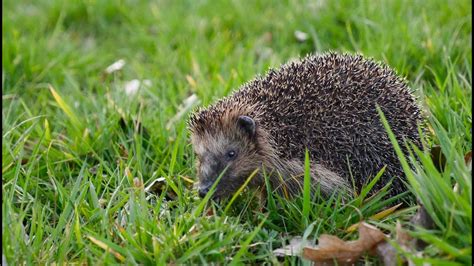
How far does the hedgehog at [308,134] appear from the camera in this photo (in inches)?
176

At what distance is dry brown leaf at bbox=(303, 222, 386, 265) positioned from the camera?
3.56 meters

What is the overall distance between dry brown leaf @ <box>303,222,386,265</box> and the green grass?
11cm

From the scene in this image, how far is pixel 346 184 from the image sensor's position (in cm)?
438

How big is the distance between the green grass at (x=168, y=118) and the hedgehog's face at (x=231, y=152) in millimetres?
164

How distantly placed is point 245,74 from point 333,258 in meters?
2.89

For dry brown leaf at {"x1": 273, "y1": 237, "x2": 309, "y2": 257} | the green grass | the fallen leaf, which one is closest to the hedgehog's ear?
the green grass

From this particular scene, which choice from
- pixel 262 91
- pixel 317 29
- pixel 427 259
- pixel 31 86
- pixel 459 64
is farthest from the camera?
pixel 317 29

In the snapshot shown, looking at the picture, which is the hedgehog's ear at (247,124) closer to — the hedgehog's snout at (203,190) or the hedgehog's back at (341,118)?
the hedgehog's back at (341,118)

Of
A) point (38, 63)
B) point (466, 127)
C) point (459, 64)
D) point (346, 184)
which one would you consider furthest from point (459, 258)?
point (38, 63)

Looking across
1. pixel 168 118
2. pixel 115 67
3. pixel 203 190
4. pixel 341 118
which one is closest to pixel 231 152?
pixel 203 190

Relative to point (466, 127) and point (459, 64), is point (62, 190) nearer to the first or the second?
point (466, 127)

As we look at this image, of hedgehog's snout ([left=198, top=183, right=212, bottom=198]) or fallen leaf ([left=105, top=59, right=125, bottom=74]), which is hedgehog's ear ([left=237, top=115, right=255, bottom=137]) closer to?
hedgehog's snout ([left=198, top=183, right=212, bottom=198])

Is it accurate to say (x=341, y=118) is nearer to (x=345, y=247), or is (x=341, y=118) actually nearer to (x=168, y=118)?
Result: (x=345, y=247)

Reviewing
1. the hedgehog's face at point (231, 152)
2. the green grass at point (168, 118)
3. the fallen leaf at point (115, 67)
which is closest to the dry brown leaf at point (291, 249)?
the green grass at point (168, 118)
